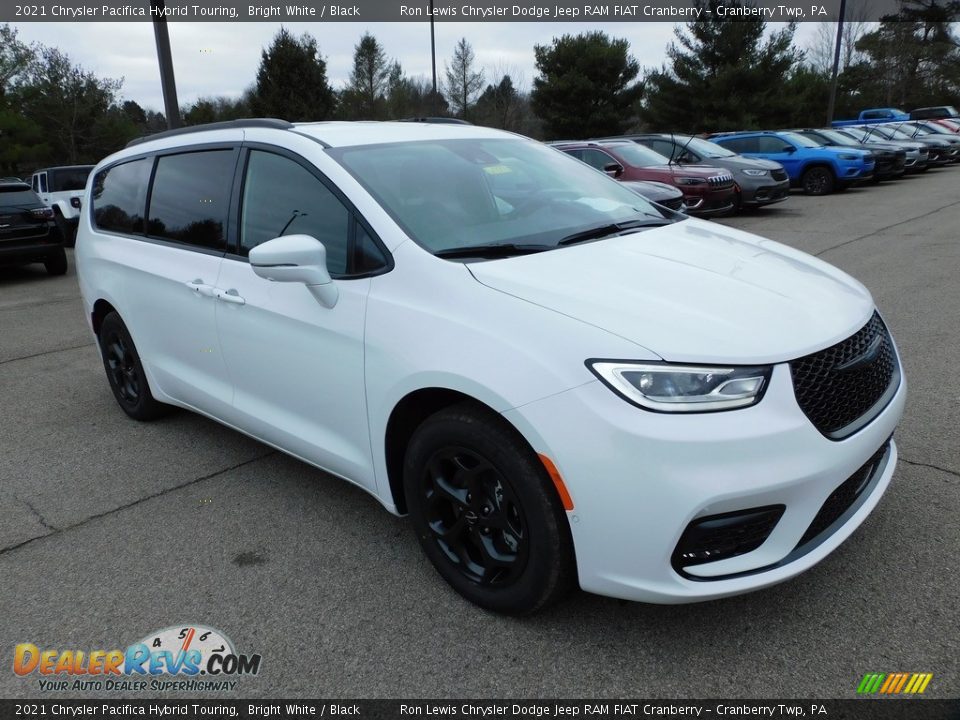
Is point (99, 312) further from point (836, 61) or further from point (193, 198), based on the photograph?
point (836, 61)

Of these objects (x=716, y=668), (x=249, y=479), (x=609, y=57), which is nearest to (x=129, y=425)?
(x=249, y=479)

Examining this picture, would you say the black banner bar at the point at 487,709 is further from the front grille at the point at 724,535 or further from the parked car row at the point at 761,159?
the parked car row at the point at 761,159

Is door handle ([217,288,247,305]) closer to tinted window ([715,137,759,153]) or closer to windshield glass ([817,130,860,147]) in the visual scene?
tinted window ([715,137,759,153])

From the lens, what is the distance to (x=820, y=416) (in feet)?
7.45

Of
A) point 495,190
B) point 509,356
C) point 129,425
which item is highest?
point 495,190

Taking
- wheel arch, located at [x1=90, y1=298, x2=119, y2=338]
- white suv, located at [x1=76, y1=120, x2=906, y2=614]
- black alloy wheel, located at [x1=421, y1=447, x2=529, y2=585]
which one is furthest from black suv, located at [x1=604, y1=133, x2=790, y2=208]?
black alloy wheel, located at [x1=421, y1=447, x2=529, y2=585]

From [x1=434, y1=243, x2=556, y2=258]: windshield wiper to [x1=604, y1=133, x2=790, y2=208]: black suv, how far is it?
→ 454 inches

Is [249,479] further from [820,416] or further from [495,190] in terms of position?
[820,416]

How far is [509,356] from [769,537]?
3.13ft

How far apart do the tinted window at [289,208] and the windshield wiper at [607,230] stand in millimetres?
901

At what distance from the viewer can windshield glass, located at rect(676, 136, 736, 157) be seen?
14.9m

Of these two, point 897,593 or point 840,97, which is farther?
point 840,97

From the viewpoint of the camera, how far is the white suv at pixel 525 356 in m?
2.16

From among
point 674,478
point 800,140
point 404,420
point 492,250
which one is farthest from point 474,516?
point 800,140
